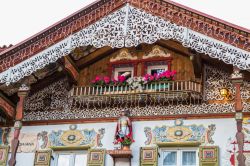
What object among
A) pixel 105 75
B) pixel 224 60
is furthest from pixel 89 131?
pixel 224 60

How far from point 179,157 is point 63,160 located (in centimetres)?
292

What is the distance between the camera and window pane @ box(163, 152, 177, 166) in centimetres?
1241

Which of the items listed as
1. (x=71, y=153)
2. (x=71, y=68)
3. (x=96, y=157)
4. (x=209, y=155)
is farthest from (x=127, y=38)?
(x=209, y=155)

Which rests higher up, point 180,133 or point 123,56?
point 123,56

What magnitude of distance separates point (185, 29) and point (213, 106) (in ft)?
6.39

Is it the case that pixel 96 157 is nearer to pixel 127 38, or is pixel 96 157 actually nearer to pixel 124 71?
pixel 124 71

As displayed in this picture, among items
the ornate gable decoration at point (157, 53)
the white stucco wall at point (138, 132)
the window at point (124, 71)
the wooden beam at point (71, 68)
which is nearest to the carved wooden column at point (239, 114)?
the white stucco wall at point (138, 132)

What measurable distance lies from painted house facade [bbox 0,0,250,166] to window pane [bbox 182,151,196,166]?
23 mm

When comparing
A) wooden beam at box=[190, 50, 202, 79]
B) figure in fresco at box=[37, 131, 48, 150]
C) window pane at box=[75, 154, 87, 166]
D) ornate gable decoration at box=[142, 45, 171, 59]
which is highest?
ornate gable decoration at box=[142, 45, 171, 59]

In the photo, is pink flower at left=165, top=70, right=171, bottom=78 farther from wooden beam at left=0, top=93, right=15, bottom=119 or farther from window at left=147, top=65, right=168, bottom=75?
wooden beam at left=0, top=93, right=15, bottom=119

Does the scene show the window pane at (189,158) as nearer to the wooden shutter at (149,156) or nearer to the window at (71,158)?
the wooden shutter at (149,156)

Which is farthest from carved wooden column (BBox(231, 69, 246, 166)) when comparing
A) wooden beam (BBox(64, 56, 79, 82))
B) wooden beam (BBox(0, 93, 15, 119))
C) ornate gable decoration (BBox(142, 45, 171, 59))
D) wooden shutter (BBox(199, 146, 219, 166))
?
wooden beam (BBox(0, 93, 15, 119))

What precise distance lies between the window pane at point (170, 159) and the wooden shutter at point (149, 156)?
0.81 feet

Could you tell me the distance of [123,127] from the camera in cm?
1266
